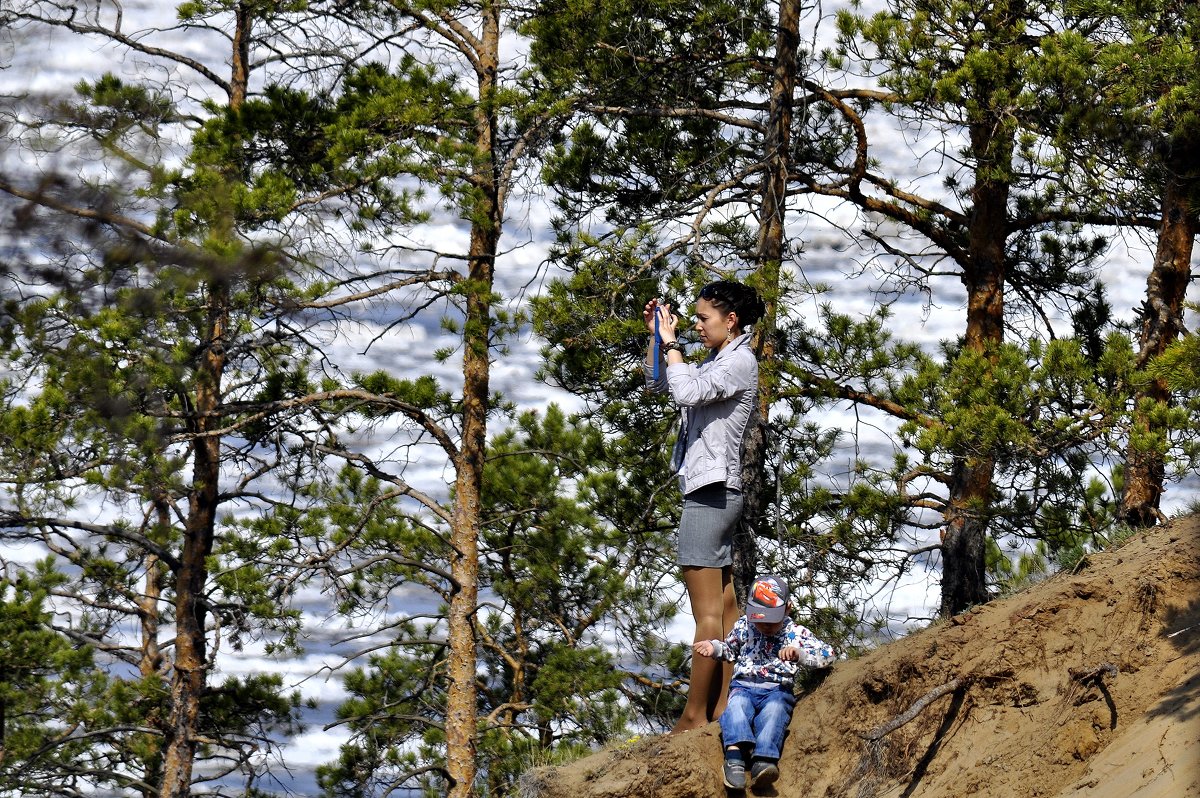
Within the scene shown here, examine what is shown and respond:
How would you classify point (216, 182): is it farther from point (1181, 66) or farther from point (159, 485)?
point (1181, 66)

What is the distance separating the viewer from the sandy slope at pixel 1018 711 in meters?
4.87

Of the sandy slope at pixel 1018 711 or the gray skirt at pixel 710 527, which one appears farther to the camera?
the gray skirt at pixel 710 527

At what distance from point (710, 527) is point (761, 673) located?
723 millimetres

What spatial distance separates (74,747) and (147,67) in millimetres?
7480

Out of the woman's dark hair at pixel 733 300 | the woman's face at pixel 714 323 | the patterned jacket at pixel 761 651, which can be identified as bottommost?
the patterned jacket at pixel 761 651

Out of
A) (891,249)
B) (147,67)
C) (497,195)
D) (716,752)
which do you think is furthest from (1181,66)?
(147,67)

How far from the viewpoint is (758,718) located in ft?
19.3

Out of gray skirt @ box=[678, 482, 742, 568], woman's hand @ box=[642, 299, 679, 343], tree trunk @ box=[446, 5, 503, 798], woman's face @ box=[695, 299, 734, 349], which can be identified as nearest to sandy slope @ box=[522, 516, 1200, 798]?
gray skirt @ box=[678, 482, 742, 568]

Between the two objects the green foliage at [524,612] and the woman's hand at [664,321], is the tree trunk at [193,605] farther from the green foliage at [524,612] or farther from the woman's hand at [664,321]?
the woman's hand at [664,321]

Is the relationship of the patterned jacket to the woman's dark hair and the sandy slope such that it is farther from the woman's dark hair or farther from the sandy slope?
the woman's dark hair

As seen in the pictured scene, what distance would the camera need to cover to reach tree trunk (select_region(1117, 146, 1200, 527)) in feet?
25.6

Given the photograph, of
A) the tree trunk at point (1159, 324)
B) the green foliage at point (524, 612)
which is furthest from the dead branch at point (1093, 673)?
the green foliage at point (524, 612)

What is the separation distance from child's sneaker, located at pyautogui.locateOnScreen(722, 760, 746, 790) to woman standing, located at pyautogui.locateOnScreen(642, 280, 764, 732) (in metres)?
0.48

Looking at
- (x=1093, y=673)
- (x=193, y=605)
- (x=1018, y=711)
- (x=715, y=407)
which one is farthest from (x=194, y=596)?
(x=1093, y=673)
